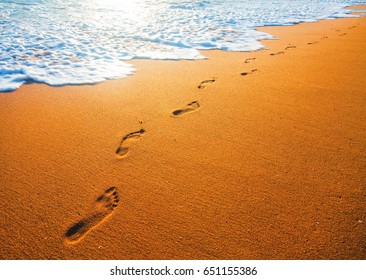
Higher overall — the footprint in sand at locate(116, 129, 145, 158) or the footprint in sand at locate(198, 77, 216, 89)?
the footprint in sand at locate(198, 77, 216, 89)

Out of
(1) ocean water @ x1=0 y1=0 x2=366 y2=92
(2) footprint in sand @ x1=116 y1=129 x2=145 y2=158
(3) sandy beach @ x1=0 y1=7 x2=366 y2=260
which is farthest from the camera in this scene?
(1) ocean water @ x1=0 y1=0 x2=366 y2=92

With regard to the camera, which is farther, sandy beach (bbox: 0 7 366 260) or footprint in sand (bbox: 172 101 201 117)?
footprint in sand (bbox: 172 101 201 117)

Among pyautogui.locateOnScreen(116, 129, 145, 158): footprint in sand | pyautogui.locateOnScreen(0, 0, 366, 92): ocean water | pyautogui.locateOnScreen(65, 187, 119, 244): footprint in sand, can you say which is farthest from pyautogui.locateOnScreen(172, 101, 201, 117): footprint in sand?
pyautogui.locateOnScreen(0, 0, 366, 92): ocean water

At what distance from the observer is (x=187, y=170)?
191cm

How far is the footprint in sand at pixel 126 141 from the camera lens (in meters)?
2.10

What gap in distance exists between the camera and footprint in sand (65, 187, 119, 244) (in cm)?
148

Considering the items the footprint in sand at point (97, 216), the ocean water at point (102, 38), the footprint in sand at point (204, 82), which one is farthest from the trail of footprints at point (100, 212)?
the ocean water at point (102, 38)

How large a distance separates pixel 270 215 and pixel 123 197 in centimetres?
100

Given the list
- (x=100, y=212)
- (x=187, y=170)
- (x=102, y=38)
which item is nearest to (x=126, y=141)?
(x=187, y=170)

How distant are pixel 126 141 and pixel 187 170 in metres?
0.69

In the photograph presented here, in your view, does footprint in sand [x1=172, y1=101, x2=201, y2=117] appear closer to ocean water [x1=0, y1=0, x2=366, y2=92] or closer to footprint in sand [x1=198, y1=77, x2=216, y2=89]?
footprint in sand [x1=198, y1=77, x2=216, y2=89]

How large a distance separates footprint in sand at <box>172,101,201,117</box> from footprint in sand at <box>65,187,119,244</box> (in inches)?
46.4

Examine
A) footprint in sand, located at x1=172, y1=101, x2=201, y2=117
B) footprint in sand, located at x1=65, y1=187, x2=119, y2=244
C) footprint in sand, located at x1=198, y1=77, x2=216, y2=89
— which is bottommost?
footprint in sand, located at x1=65, y1=187, x2=119, y2=244

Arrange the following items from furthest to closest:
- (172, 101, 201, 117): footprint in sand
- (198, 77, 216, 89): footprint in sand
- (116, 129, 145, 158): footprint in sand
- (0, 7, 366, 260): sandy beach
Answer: (198, 77, 216, 89): footprint in sand → (172, 101, 201, 117): footprint in sand → (116, 129, 145, 158): footprint in sand → (0, 7, 366, 260): sandy beach
